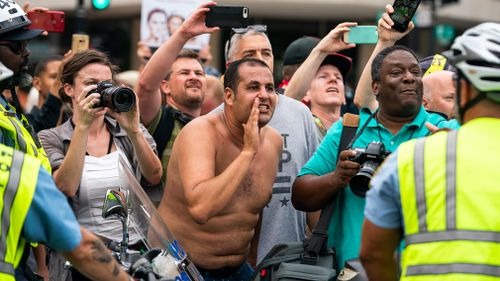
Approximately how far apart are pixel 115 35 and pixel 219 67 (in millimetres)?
3834

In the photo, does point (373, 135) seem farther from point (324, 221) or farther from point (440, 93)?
point (440, 93)

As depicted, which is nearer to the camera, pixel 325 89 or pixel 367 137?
pixel 367 137

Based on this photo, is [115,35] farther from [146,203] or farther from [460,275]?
[460,275]

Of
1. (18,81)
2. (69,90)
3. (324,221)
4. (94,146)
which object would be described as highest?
(18,81)

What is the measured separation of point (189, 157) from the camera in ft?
20.2

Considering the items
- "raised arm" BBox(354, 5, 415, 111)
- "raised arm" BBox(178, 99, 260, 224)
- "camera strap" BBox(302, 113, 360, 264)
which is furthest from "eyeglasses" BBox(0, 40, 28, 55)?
"raised arm" BBox(354, 5, 415, 111)

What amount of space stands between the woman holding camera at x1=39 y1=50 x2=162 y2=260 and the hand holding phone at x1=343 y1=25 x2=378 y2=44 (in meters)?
1.50

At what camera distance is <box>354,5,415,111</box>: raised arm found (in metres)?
A: 6.38

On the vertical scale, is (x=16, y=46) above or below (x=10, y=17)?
below

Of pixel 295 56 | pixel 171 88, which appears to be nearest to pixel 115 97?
pixel 171 88

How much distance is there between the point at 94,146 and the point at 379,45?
1900mm

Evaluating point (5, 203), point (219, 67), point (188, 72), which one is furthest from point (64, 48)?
point (5, 203)

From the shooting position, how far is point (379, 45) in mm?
6465

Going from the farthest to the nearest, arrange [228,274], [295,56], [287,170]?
[295,56]
[287,170]
[228,274]
